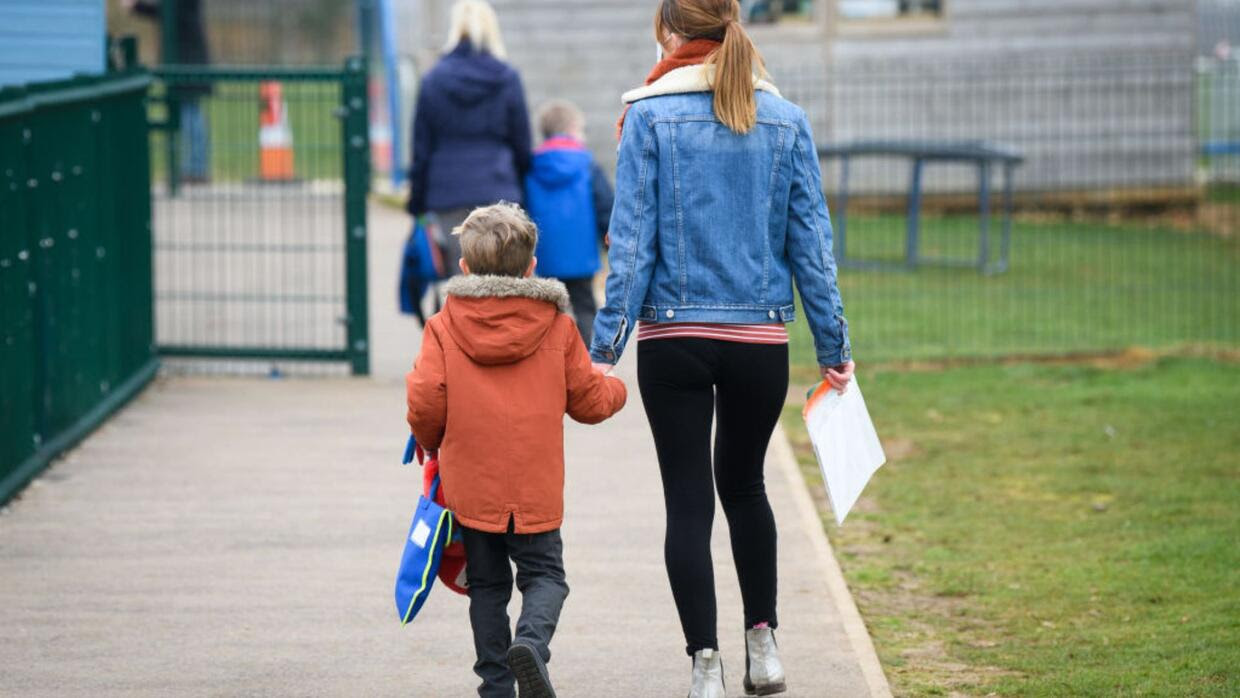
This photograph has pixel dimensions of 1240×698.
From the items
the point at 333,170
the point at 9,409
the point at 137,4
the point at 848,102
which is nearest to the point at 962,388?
the point at 333,170

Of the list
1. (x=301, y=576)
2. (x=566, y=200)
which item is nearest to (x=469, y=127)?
(x=566, y=200)

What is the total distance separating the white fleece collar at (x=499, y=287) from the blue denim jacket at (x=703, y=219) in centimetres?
17

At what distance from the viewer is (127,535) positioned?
271 inches

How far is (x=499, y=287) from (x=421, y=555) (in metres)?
0.72

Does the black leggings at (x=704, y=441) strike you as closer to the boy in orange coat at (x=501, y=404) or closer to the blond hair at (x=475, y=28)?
the boy in orange coat at (x=501, y=404)

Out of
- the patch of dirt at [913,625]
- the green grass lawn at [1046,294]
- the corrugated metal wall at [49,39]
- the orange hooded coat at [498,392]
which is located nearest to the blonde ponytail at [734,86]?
the orange hooded coat at [498,392]

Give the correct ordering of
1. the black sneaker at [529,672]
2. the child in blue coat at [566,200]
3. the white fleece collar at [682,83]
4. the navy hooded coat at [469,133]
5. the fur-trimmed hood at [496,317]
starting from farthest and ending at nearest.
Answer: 1. the navy hooded coat at [469,133]
2. the child in blue coat at [566,200]
3. the white fleece collar at [682,83]
4. the fur-trimmed hood at [496,317]
5. the black sneaker at [529,672]

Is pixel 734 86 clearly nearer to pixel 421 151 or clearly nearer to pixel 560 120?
pixel 560 120

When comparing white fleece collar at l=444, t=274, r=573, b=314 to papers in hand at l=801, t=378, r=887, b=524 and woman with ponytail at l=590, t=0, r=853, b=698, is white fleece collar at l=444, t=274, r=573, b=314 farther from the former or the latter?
papers in hand at l=801, t=378, r=887, b=524

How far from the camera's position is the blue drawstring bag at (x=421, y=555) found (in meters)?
4.70

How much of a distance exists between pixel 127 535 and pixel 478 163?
3198mm

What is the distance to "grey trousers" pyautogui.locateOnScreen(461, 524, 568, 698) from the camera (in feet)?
15.6

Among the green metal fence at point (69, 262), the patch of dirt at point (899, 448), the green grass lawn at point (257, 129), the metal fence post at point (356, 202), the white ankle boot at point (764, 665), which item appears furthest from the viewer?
the green grass lawn at point (257, 129)

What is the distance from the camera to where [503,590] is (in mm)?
4867
